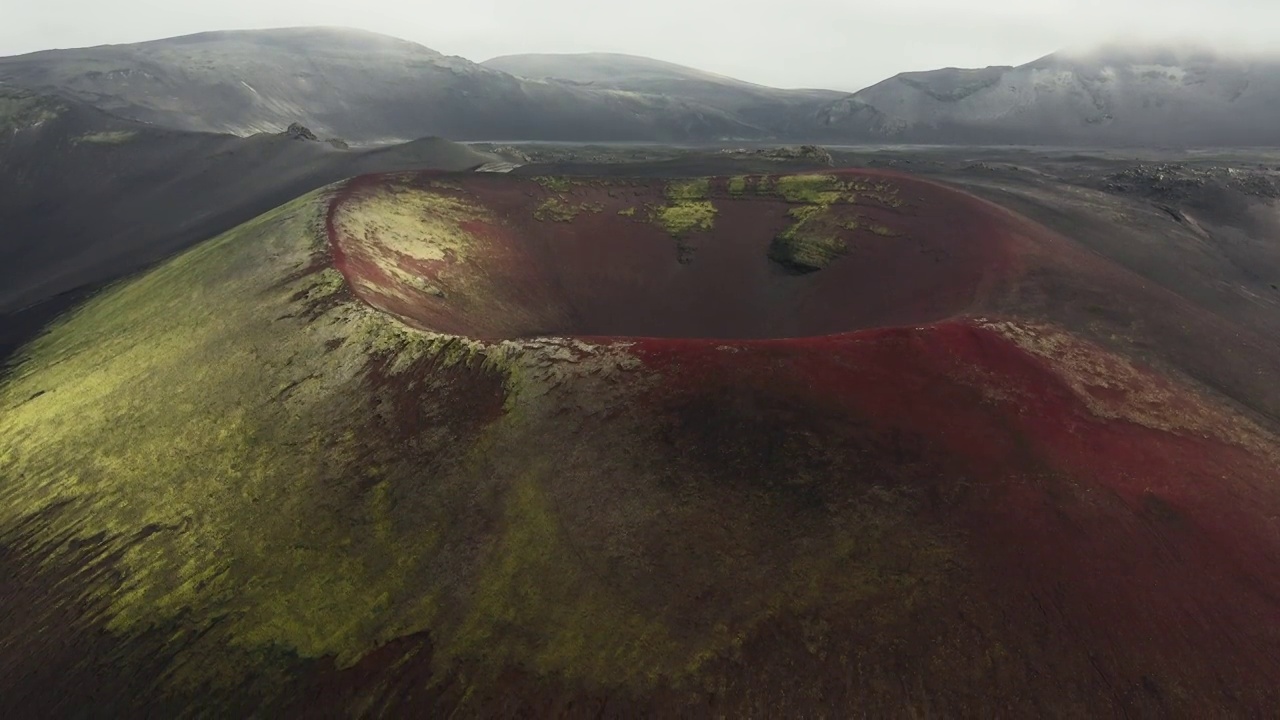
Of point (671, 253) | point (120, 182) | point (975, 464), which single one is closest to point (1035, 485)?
point (975, 464)

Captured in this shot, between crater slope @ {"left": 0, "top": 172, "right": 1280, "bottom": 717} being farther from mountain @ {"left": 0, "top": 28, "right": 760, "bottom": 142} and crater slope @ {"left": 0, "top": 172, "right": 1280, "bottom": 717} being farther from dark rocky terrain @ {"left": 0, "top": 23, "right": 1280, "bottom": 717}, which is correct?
mountain @ {"left": 0, "top": 28, "right": 760, "bottom": 142}

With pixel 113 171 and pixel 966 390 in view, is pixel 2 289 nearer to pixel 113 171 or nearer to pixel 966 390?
pixel 113 171

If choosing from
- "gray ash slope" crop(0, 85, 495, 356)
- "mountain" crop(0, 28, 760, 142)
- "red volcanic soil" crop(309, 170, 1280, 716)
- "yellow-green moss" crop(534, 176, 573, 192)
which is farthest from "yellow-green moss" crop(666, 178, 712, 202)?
"mountain" crop(0, 28, 760, 142)

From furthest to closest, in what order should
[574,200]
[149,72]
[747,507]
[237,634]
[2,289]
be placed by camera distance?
[149,72] < [2,289] < [574,200] < [747,507] < [237,634]

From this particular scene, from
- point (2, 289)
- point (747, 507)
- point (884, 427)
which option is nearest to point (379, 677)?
point (747, 507)

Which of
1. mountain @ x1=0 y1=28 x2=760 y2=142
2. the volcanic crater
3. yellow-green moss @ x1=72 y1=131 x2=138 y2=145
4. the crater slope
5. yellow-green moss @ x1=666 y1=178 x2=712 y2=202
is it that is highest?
mountain @ x1=0 y1=28 x2=760 y2=142

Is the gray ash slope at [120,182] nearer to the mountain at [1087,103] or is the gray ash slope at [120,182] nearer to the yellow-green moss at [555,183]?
the yellow-green moss at [555,183]
